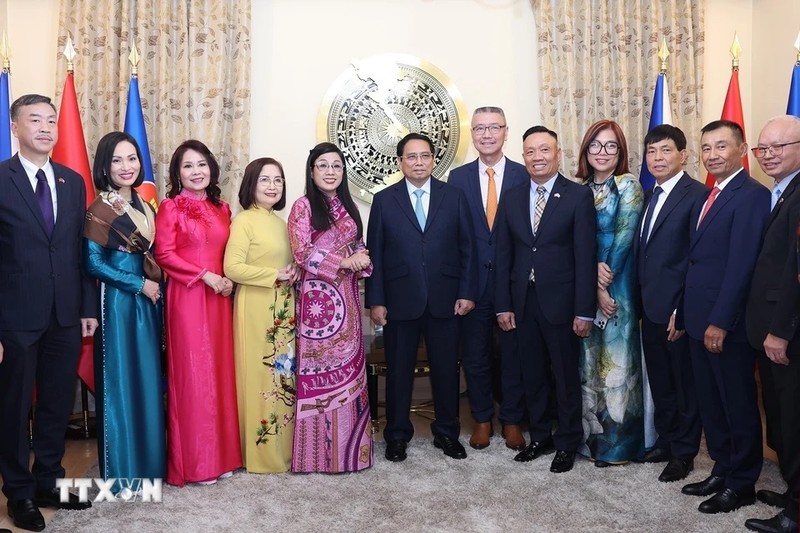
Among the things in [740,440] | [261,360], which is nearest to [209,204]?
[261,360]

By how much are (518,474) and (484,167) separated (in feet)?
5.06

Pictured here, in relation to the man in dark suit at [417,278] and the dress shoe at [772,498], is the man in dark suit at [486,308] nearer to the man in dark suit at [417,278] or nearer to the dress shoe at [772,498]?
the man in dark suit at [417,278]

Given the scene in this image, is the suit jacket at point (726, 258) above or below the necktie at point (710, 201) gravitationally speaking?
below

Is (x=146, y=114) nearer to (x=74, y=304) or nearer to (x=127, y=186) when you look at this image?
(x=127, y=186)

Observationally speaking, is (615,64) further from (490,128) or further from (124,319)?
(124,319)

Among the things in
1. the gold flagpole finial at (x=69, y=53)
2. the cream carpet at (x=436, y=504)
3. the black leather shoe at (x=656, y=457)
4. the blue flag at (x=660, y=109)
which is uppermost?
the gold flagpole finial at (x=69, y=53)

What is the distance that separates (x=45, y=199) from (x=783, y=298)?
2.74 metres

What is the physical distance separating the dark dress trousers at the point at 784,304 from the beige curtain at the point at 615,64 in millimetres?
2256

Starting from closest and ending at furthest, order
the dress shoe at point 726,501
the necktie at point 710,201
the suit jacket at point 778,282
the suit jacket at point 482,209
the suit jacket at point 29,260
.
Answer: the suit jacket at point 778,282, the suit jacket at point 29,260, the dress shoe at point 726,501, the necktie at point 710,201, the suit jacket at point 482,209

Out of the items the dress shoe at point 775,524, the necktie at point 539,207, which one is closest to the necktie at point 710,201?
the necktie at point 539,207

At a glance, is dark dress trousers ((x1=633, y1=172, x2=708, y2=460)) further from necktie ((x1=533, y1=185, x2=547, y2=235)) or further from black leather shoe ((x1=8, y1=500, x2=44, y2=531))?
black leather shoe ((x1=8, y1=500, x2=44, y2=531))

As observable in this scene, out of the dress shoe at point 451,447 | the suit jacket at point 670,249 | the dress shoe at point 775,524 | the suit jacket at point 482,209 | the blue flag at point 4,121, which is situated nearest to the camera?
the dress shoe at point 775,524

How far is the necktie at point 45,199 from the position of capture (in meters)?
2.90

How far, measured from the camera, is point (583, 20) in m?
4.88
